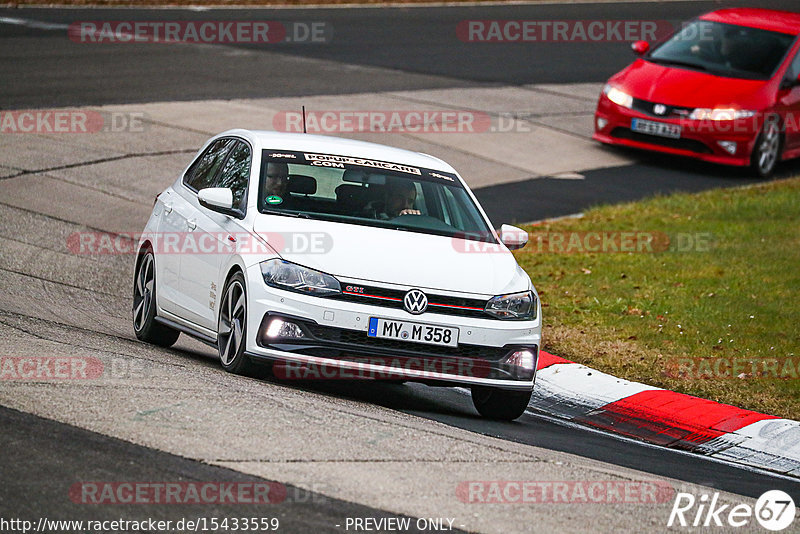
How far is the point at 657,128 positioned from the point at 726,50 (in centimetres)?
192

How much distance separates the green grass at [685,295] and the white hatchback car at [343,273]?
2.00 meters

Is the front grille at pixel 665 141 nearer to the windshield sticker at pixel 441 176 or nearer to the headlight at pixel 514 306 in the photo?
the windshield sticker at pixel 441 176

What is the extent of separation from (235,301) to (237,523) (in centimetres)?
288

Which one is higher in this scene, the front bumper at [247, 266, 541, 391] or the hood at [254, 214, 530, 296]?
the hood at [254, 214, 530, 296]

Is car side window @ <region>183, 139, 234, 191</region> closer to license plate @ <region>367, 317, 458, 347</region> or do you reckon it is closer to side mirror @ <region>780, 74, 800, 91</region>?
license plate @ <region>367, 317, 458, 347</region>

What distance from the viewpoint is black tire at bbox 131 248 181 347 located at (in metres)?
9.56

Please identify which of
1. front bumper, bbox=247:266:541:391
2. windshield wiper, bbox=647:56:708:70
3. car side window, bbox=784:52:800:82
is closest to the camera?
front bumper, bbox=247:266:541:391

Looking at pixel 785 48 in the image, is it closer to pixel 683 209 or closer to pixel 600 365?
pixel 683 209

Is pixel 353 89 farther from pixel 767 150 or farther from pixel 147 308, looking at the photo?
pixel 147 308

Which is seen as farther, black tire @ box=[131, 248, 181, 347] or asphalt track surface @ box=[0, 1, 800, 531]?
black tire @ box=[131, 248, 181, 347]

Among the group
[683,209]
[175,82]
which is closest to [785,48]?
[683,209]

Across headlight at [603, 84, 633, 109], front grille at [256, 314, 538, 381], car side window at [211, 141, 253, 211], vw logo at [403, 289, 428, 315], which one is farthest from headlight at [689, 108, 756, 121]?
vw logo at [403, 289, 428, 315]

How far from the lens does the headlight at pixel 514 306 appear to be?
8070 millimetres

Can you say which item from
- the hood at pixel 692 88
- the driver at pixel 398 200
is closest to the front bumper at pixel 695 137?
the hood at pixel 692 88
